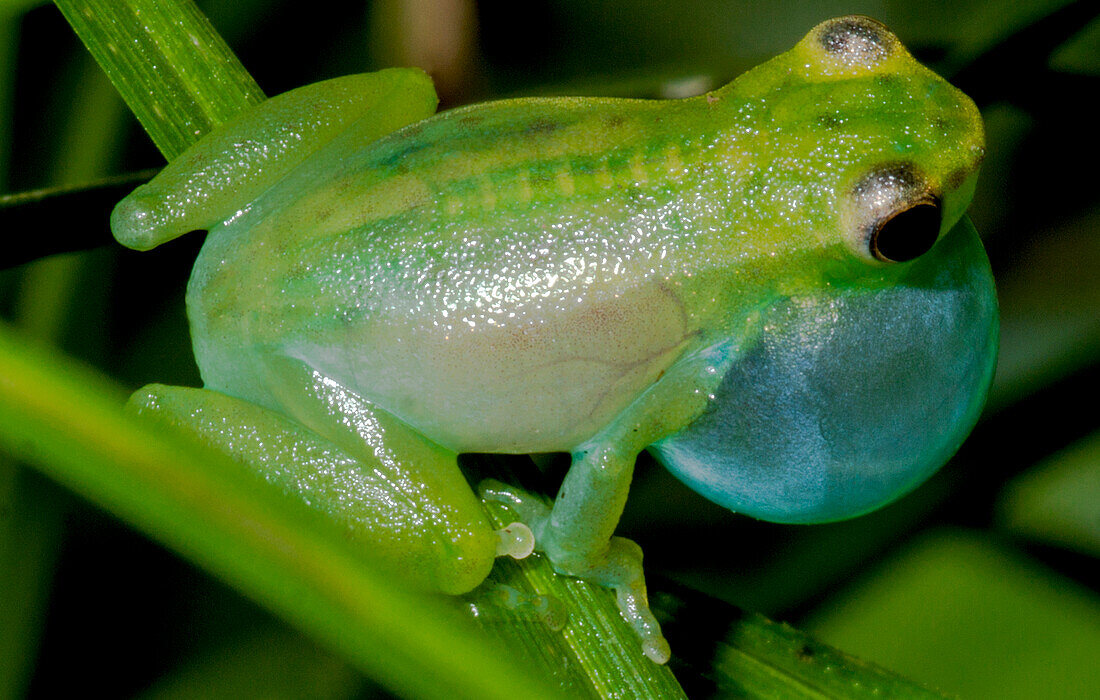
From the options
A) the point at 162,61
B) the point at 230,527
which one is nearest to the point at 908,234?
the point at 230,527

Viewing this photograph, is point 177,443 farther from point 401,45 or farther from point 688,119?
point 401,45

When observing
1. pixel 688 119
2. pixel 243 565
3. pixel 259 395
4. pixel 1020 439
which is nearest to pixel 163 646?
pixel 259 395

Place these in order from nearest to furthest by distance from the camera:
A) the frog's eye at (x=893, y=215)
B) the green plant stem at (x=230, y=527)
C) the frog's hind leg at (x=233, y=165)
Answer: the green plant stem at (x=230, y=527) < the frog's eye at (x=893, y=215) < the frog's hind leg at (x=233, y=165)

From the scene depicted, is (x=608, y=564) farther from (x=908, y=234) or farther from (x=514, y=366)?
(x=908, y=234)

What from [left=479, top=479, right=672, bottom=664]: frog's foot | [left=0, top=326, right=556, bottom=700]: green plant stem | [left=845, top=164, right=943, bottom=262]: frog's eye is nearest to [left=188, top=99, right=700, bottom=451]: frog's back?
[left=479, top=479, right=672, bottom=664]: frog's foot

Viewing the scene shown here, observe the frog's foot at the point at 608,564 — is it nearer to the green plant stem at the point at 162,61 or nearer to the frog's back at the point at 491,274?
the frog's back at the point at 491,274

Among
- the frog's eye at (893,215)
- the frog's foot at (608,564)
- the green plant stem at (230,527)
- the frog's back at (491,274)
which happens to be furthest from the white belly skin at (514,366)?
the green plant stem at (230,527)

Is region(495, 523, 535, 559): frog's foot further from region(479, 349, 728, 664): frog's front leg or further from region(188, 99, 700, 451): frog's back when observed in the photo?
region(188, 99, 700, 451): frog's back
